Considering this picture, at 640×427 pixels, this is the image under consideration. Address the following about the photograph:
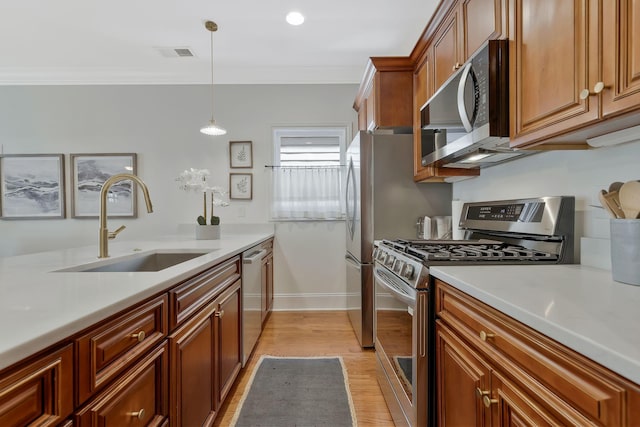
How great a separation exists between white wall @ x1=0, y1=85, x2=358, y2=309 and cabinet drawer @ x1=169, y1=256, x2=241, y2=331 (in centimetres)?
178

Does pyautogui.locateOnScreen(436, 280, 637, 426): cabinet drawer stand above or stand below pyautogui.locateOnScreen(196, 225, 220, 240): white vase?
below

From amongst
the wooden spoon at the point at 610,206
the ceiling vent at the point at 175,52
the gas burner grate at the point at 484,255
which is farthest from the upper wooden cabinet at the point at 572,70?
the ceiling vent at the point at 175,52

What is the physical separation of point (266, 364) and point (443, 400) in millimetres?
1383

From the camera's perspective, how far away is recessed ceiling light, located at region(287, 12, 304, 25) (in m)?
2.41

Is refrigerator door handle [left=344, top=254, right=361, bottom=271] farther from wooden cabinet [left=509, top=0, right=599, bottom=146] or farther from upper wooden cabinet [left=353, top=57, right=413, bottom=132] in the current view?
wooden cabinet [left=509, top=0, right=599, bottom=146]

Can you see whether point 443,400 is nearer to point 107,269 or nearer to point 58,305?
point 58,305

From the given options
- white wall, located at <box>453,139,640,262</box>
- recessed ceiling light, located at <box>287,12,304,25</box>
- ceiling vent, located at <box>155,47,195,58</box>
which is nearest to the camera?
white wall, located at <box>453,139,640,262</box>

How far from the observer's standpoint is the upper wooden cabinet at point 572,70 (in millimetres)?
792

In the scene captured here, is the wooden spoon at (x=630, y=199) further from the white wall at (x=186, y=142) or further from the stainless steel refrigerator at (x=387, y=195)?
the white wall at (x=186, y=142)

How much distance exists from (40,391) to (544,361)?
3.24 feet

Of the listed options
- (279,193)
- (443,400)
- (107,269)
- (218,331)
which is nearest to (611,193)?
(443,400)

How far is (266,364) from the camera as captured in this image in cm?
215

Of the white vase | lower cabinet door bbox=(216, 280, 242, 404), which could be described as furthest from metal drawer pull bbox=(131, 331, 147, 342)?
the white vase

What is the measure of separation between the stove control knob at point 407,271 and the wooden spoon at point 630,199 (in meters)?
0.70
